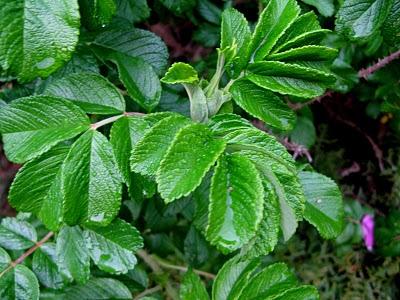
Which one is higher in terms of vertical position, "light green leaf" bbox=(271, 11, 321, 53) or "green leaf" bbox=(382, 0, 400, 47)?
"light green leaf" bbox=(271, 11, 321, 53)

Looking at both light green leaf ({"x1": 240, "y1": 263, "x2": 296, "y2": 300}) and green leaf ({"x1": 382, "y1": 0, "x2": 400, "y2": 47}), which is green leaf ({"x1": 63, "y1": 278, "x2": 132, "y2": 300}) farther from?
green leaf ({"x1": 382, "y1": 0, "x2": 400, "y2": 47})

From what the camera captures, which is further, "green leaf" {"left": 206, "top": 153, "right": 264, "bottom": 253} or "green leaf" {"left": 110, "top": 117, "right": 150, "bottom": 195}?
"green leaf" {"left": 110, "top": 117, "right": 150, "bottom": 195}

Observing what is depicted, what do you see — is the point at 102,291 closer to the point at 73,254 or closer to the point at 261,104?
the point at 73,254

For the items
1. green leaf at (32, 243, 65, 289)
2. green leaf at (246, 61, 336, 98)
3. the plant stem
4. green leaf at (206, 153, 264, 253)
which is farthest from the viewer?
the plant stem

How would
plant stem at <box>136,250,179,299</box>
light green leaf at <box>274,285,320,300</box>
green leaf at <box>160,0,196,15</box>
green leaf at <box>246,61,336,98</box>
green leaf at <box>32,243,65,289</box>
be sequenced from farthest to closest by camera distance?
A: 1. plant stem at <box>136,250,179,299</box>
2. green leaf at <box>160,0,196,15</box>
3. green leaf at <box>32,243,65,289</box>
4. light green leaf at <box>274,285,320,300</box>
5. green leaf at <box>246,61,336,98</box>

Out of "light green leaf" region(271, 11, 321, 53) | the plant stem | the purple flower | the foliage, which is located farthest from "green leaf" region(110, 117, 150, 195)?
the purple flower

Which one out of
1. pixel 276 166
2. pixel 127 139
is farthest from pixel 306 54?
pixel 127 139

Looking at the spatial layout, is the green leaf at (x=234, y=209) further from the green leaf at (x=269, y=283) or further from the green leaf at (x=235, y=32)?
the green leaf at (x=269, y=283)
